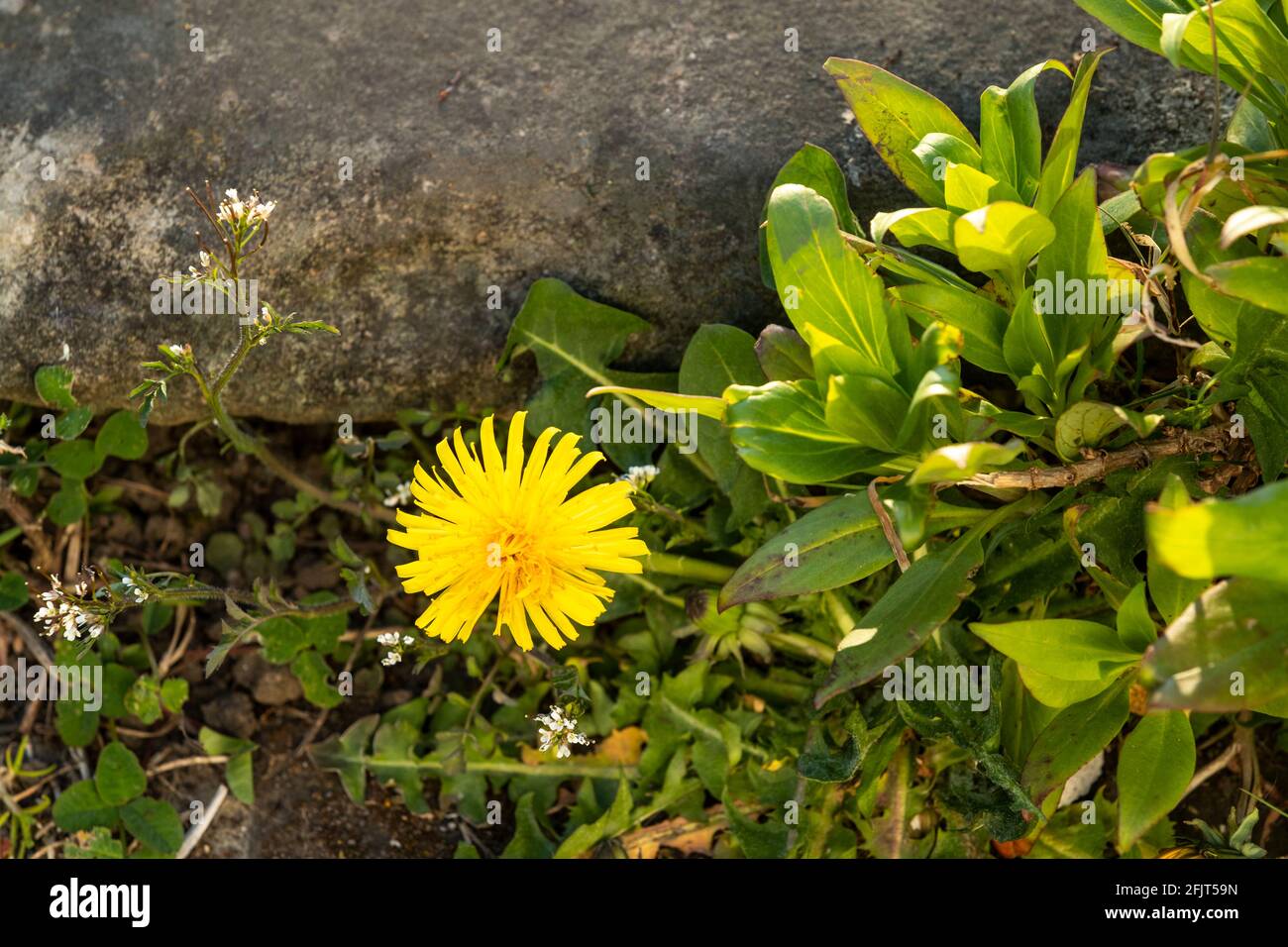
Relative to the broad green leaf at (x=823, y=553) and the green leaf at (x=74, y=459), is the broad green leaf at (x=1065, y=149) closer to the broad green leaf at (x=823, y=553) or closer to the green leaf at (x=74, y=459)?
the broad green leaf at (x=823, y=553)

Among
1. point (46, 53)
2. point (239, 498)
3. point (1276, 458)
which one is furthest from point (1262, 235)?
point (46, 53)

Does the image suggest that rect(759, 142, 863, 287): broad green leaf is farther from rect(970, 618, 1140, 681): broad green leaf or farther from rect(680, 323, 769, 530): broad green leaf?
rect(970, 618, 1140, 681): broad green leaf

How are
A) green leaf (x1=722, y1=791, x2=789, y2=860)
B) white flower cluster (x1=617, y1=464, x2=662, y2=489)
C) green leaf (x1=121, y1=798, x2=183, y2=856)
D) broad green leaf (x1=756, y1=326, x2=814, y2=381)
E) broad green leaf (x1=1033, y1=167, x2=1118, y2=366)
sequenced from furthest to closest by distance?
green leaf (x1=121, y1=798, x2=183, y2=856)
green leaf (x1=722, y1=791, x2=789, y2=860)
white flower cluster (x1=617, y1=464, x2=662, y2=489)
broad green leaf (x1=756, y1=326, x2=814, y2=381)
broad green leaf (x1=1033, y1=167, x2=1118, y2=366)

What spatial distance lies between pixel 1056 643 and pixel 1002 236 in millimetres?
769

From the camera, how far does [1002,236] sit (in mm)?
2115

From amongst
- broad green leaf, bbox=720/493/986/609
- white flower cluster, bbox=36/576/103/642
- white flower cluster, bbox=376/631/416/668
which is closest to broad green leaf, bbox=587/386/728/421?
broad green leaf, bbox=720/493/986/609

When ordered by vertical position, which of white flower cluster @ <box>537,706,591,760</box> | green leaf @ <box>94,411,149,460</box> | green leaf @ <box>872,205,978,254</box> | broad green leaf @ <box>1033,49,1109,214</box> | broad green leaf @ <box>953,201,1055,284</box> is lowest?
white flower cluster @ <box>537,706,591,760</box>

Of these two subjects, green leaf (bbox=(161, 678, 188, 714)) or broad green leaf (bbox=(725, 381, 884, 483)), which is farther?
green leaf (bbox=(161, 678, 188, 714))

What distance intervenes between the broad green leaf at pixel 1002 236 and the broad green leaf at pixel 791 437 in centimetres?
39

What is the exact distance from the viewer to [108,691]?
3.21m

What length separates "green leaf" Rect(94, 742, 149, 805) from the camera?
3.15 m

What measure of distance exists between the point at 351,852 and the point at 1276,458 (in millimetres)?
2420

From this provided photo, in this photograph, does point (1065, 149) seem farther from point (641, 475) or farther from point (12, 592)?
point (12, 592)

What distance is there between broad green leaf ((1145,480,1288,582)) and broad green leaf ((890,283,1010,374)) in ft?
2.48
